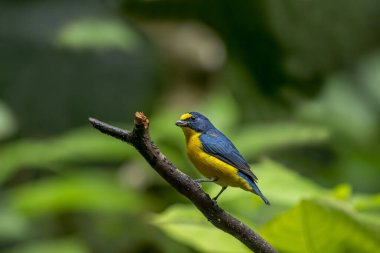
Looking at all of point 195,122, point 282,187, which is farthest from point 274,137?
point 195,122

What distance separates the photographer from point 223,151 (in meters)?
0.72

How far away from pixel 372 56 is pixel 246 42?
1.60 ft

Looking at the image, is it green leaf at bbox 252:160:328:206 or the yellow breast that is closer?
the yellow breast

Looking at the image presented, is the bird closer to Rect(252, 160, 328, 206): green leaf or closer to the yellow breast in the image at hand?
the yellow breast

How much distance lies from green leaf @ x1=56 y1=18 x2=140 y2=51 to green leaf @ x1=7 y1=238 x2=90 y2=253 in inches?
27.7

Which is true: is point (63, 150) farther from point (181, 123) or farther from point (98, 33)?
point (181, 123)

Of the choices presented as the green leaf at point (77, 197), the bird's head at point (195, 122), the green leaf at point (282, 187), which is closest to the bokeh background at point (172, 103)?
the green leaf at point (77, 197)

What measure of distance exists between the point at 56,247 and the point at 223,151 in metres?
1.59

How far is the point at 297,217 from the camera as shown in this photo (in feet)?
2.79

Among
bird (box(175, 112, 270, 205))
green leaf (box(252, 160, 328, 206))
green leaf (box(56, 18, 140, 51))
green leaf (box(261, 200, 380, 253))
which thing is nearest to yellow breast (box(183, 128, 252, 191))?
bird (box(175, 112, 270, 205))

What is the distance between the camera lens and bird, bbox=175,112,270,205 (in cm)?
69

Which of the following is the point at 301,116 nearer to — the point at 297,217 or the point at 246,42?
the point at 246,42

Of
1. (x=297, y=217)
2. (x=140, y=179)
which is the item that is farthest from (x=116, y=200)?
(x=297, y=217)

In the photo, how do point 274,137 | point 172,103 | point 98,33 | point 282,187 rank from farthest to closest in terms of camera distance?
point 172,103, point 98,33, point 274,137, point 282,187
